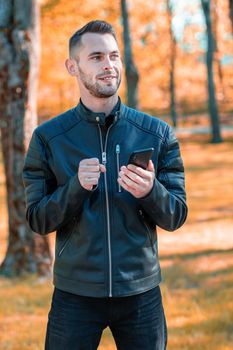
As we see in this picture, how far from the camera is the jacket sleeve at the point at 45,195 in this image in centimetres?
227

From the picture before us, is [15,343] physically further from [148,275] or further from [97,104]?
[97,104]

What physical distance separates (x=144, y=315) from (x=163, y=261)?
15.8ft

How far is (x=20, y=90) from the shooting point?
5.77 metres

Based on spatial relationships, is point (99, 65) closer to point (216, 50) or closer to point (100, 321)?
point (100, 321)

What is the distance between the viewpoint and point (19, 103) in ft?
19.0

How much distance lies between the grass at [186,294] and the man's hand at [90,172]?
2368 millimetres

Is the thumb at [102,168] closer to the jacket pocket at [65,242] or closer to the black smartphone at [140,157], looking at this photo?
the black smartphone at [140,157]

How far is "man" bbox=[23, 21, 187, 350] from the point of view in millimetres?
2338

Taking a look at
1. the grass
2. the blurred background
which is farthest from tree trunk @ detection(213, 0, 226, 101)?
the grass

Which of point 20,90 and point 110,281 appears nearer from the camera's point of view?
point 110,281

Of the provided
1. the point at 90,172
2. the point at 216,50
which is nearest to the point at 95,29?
the point at 90,172

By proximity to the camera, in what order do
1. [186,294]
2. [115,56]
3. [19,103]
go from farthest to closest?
[19,103]
[186,294]
[115,56]

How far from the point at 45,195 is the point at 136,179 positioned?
1.54 ft

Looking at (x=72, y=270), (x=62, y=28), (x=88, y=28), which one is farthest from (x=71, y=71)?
(x=62, y=28)
